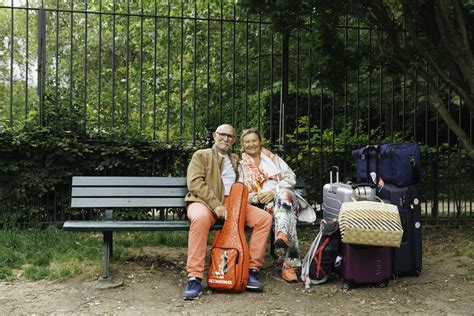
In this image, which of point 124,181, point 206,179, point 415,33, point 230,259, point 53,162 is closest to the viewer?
point 230,259

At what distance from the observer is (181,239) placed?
6.22 metres

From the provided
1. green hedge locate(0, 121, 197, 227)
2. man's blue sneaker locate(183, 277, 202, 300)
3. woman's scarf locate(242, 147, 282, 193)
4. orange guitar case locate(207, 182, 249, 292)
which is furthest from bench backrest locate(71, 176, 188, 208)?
green hedge locate(0, 121, 197, 227)

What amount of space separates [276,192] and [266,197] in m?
0.11

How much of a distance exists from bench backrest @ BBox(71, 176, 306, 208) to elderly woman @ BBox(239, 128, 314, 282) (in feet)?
2.38

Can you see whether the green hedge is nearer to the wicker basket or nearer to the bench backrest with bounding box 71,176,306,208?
the bench backrest with bounding box 71,176,306,208

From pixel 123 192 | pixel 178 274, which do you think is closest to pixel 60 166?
pixel 123 192

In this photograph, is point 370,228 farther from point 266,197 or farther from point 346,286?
point 266,197

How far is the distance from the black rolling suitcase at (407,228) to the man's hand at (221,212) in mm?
1495

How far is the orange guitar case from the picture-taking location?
13.7ft

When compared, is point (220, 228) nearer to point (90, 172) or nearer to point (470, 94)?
point (90, 172)

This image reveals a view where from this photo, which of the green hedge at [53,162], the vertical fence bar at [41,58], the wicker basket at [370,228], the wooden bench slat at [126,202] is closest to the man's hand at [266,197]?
the wooden bench slat at [126,202]

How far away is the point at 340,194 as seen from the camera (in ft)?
15.6

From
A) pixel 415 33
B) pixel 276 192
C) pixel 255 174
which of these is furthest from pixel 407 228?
pixel 415 33

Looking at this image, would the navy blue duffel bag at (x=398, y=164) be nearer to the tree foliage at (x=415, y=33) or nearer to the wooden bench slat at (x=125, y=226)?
the tree foliage at (x=415, y=33)
